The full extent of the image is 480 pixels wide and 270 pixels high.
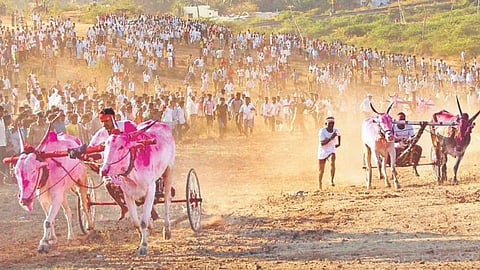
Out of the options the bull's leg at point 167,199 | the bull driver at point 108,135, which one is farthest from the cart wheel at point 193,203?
the bull driver at point 108,135

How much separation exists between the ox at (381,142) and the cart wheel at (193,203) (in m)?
4.94

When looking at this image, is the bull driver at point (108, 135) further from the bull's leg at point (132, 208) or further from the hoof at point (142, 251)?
the hoof at point (142, 251)

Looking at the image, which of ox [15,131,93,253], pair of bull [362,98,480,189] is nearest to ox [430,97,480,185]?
pair of bull [362,98,480,189]

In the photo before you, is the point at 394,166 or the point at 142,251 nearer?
the point at 142,251

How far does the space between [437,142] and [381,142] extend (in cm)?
155

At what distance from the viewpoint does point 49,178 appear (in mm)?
12422

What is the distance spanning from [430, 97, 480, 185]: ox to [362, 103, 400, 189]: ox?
1123 millimetres

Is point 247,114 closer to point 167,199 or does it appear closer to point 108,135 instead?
point 167,199

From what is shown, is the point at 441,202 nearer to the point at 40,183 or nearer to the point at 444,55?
the point at 40,183

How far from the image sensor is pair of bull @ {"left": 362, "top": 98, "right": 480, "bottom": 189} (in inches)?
708

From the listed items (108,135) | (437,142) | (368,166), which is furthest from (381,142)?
(108,135)

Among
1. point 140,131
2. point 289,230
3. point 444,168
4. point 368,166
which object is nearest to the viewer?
point 140,131

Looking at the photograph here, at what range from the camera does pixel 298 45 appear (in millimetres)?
51031

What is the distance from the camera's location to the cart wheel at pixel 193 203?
13.6 m
